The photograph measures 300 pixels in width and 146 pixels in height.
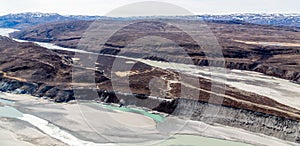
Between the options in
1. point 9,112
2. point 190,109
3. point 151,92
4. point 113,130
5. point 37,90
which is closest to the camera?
point 113,130

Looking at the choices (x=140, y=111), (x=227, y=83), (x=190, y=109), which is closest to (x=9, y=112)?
(x=140, y=111)

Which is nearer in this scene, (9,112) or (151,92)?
(9,112)

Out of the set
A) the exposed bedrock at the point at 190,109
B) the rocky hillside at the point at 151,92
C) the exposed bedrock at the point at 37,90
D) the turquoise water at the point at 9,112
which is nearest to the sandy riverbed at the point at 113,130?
the turquoise water at the point at 9,112

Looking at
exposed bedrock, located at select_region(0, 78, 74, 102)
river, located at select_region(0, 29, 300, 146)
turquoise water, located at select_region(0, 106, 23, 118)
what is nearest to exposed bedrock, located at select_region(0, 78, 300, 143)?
exposed bedrock, located at select_region(0, 78, 74, 102)

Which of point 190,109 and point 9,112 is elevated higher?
point 190,109

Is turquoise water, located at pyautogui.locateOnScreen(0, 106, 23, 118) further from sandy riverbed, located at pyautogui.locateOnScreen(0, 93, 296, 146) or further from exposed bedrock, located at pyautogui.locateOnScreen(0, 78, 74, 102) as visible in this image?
exposed bedrock, located at pyautogui.locateOnScreen(0, 78, 74, 102)

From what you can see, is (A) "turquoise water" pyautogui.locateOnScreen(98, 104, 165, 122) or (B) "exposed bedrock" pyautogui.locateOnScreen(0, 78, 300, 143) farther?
(A) "turquoise water" pyautogui.locateOnScreen(98, 104, 165, 122)

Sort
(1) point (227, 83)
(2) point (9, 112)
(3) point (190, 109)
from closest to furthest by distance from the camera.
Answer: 1. (3) point (190, 109)
2. (2) point (9, 112)
3. (1) point (227, 83)

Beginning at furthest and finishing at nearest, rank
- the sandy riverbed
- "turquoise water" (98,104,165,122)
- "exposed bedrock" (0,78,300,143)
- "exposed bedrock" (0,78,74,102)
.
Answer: "exposed bedrock" (0,78,74,102) < "turquoise water" (98,104,165,122) < "exposed bedrock" (0,78,300,143) < the sandy riverbed

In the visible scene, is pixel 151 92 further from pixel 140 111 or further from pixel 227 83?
pixel 227 83

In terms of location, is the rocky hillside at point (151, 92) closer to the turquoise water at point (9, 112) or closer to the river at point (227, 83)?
the river at point (227, 83)

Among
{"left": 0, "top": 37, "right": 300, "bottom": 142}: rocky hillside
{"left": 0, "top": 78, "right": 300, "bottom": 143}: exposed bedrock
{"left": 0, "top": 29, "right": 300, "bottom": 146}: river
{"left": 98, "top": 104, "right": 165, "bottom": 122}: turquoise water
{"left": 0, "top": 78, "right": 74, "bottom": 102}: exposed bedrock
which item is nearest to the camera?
{"left": 0, "top": 29, "right": 300, "bottom": 146}: river

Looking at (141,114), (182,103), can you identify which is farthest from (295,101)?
(141,114)
